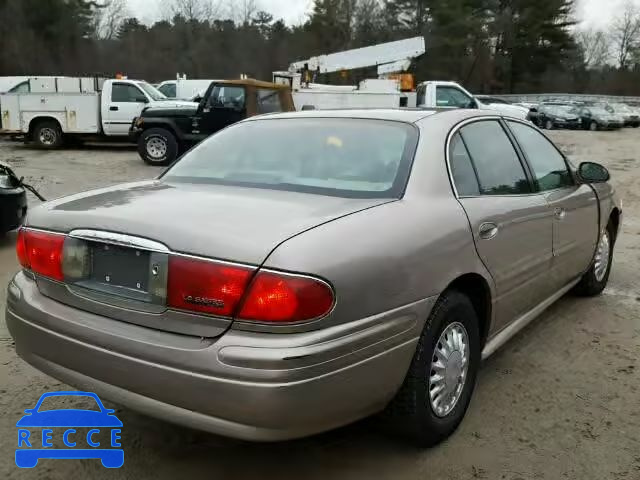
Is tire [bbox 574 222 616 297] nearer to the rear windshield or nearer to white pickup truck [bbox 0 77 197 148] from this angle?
the rear windshield

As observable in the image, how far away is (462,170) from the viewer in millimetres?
3051

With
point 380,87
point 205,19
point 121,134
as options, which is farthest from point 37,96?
point 205,19

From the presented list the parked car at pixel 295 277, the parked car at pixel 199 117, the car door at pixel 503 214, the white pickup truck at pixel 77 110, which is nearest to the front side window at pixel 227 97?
the parked car at pixel 199 117

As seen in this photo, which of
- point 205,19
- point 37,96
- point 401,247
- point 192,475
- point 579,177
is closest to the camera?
point 401,247

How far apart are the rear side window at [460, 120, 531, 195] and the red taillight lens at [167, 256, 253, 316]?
60.5 inches

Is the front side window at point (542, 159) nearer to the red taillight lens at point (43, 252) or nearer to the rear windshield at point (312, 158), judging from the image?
the rear windshield at point (312, 158)

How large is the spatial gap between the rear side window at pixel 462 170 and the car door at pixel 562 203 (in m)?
0.74

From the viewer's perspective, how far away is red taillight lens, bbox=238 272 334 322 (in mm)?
2059

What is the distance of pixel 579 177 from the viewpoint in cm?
422

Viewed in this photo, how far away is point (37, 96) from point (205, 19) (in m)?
57.4

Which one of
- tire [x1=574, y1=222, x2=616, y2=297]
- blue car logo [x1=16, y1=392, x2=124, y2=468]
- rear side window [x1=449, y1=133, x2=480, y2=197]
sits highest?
rear side window [x1=449, y1=133, x2=480, y2=197]

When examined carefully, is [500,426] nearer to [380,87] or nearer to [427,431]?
[427,431]

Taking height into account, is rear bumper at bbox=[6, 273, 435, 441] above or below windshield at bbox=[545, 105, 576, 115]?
below

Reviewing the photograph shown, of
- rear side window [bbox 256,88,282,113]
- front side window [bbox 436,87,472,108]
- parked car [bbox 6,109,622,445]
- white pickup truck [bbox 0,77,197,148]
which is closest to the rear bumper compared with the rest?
parked car [bbox 6,109,622,445]
